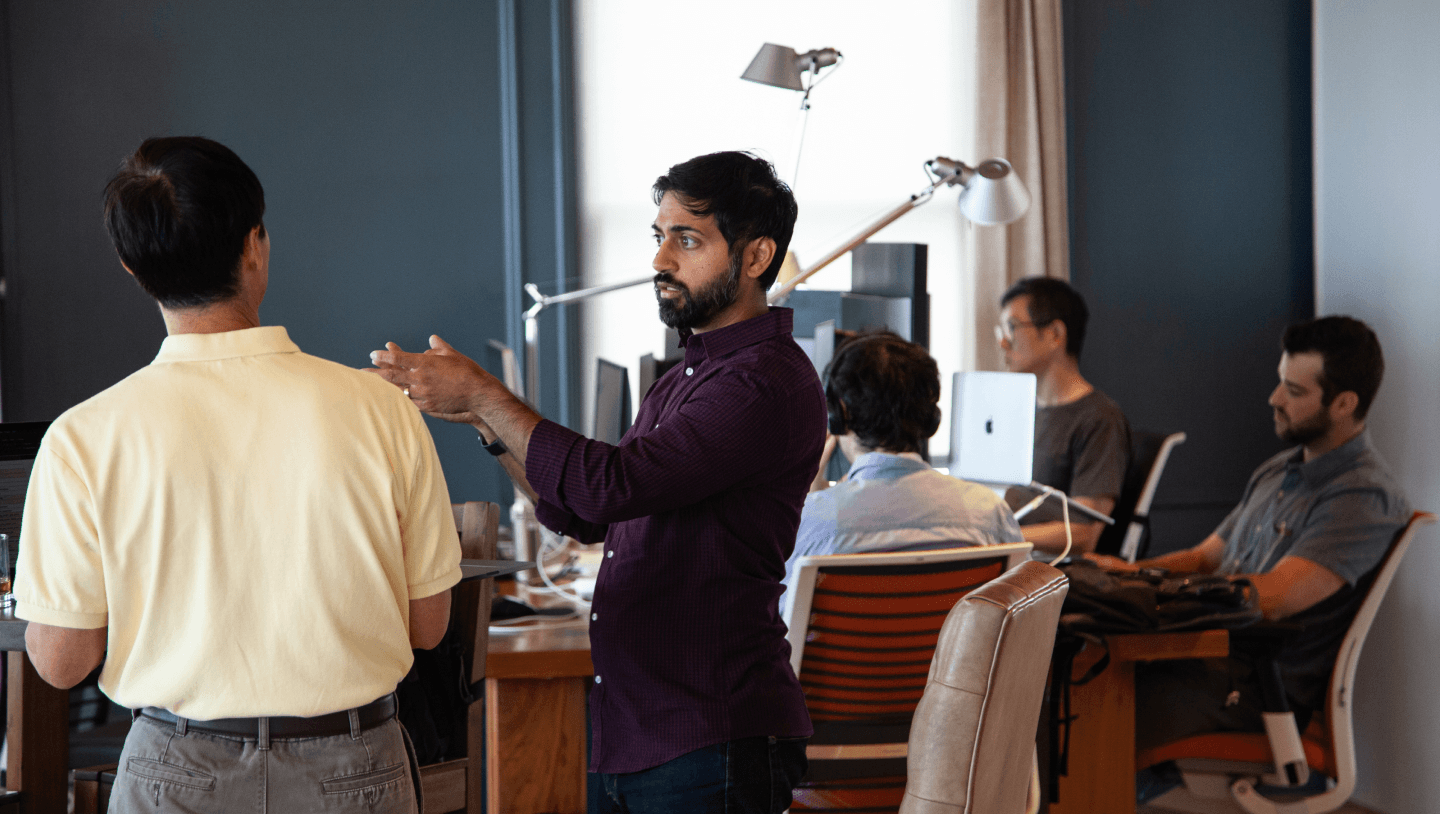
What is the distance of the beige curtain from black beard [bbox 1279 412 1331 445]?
1203 mm

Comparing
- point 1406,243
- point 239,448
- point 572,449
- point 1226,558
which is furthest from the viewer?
point 1406,243

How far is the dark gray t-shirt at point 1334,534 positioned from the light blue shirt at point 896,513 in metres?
1.00

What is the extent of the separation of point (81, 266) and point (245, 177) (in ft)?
9.07

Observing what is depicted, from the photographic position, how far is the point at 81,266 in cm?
340

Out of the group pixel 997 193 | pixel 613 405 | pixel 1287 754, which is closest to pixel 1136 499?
pixel 1287 754

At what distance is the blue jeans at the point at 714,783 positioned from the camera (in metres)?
1.30

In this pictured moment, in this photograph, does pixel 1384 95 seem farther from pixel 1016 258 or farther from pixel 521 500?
pixel 521 500

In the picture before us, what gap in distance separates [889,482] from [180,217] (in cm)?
121

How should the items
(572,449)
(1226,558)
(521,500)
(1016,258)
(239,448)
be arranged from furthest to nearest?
(1016,258), (1226,558), (521,500), (572,449), (239,448)

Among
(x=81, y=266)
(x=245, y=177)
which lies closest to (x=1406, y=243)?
(x=245, y=177)

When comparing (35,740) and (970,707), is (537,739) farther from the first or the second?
(970,707)

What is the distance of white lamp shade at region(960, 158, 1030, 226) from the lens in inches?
102

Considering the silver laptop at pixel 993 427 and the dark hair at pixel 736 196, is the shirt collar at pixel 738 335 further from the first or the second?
the silver laptop at pixel 993 427

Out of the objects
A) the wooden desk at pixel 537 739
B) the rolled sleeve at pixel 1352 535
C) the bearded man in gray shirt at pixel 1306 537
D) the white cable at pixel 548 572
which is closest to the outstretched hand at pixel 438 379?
the wooden desk at pixel 537 739
